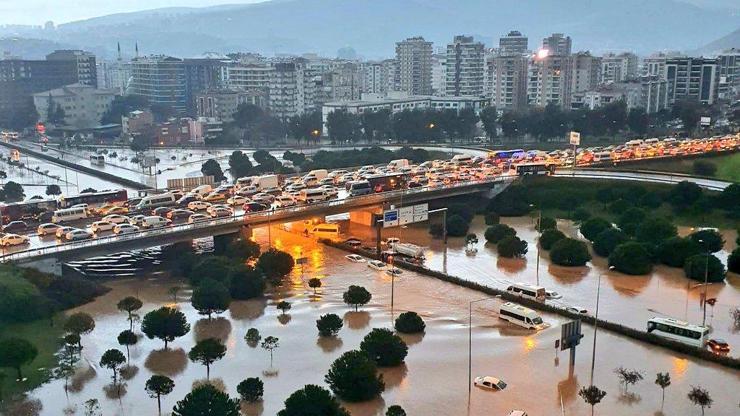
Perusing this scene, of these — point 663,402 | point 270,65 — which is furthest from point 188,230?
point 270,65

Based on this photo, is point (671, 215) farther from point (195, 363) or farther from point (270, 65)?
point (270, 65)

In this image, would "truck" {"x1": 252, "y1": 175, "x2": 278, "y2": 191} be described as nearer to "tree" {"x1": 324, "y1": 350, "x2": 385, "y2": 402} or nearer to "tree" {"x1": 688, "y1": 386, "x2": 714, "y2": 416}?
"tree" {"x1": 324, "y1": 350, "x2": 385, "y2": 402}

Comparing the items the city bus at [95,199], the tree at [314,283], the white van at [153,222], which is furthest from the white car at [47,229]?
the tree at [314,283]

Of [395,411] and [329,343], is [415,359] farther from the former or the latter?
[395,411]

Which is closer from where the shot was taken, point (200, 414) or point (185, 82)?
point (200, 414)

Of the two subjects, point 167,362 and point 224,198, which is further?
point 224,198

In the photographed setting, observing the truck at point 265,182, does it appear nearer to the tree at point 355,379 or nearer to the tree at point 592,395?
the tree at point 355,379

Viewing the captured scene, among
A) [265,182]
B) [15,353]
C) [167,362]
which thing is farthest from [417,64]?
[15,353]
